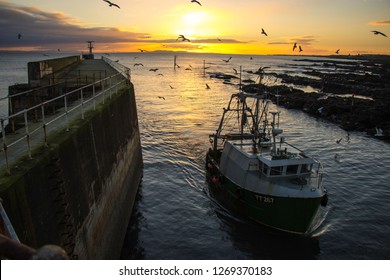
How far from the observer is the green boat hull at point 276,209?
16289 millimetres

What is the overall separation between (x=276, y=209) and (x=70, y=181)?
10731mm

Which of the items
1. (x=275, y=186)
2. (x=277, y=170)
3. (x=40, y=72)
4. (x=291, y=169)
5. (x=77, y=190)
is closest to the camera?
(x=77, y=190)

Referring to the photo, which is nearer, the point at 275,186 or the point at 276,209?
the point at 275,186

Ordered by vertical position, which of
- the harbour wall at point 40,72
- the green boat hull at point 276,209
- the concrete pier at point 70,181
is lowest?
the green boat hull at point 276,209

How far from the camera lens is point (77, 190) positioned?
405 inches

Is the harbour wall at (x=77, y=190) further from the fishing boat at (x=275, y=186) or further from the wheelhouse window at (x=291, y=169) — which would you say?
the wheelhouse window at (x=291, y=169)

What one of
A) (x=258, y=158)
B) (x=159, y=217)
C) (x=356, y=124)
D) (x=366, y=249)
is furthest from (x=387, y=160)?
(x=159, y=217)

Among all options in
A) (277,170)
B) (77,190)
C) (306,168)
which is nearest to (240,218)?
(277,170)

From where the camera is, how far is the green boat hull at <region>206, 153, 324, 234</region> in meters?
16.3

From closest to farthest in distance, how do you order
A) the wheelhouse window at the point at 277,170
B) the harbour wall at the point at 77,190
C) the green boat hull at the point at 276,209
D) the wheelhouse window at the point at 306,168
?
the harbour wall at the point at 77,190 < the green boat hull at the point at 276,209 < the wheelhouse window at the point at 277,170 < the wheelhouse window at the point at 306,168

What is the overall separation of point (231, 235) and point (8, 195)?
12.9 meters

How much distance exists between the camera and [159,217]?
19.2 m

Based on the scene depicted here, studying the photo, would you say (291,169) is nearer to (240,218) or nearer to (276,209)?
(276,209)

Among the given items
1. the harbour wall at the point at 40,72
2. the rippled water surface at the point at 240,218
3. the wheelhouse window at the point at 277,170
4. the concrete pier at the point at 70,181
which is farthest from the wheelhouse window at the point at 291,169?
the harbour wall at the point at 40,72
